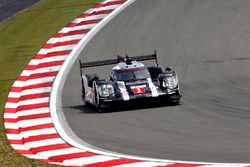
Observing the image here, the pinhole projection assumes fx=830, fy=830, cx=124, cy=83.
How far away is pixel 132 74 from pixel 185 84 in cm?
276

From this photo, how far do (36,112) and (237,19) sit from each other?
435 inches

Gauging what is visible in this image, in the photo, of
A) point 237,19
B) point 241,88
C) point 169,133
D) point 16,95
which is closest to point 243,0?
point 237,19

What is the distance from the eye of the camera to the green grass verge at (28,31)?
28.4m

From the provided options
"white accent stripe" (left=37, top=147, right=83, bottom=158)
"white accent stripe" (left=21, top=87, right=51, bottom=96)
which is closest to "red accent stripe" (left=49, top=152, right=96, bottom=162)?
"white accent stripe" (left=37, top=147, right=83, bottom=158)

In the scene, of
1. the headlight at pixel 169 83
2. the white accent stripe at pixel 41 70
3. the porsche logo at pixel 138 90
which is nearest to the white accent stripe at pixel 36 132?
the porsche logo at pixel 138 90

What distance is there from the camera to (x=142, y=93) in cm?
2248

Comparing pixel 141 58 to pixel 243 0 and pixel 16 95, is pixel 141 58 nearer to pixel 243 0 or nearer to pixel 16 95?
pixel 16 95

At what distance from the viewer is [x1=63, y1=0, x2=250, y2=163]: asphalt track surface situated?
59.3 feet

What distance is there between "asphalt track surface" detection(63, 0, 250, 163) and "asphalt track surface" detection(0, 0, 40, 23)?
5.89 m

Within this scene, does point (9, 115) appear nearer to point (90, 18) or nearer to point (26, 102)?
point (26, 102)

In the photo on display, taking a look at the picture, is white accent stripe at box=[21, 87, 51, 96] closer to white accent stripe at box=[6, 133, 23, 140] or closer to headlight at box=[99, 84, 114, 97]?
headlight at box=[99, 84, 114, 97]

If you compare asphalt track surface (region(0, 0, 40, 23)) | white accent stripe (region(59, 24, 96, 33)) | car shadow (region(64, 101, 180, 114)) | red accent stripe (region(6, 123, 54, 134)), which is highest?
asphalt track surface (region(0, 0, 40, 23))

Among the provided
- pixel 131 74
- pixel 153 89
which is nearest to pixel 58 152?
pixel 153 89

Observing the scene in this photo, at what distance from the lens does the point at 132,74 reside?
2322 cm
